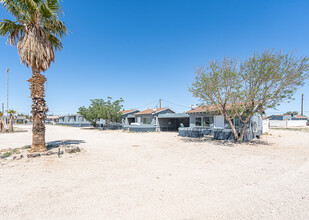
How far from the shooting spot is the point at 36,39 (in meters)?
8.85

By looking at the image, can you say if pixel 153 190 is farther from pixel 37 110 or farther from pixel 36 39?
pixel 36 39

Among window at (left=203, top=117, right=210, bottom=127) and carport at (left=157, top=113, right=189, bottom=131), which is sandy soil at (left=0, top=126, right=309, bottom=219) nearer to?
window at (left=203, top=117, right=210, bottom=127)

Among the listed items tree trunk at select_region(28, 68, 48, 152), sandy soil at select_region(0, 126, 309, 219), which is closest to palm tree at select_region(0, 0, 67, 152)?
tree trunk at select_region(28, 68, 48, 152)

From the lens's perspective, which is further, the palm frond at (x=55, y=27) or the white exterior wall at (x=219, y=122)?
the white exterior wall at (x=219, y=122)

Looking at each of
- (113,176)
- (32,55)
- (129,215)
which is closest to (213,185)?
(129,215)

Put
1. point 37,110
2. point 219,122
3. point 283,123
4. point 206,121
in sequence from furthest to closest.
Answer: point 283,123 → point 206,121 → point 219,122 → point 37,110

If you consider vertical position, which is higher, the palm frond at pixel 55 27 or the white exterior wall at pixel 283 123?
the palm frond at pixel 55 27

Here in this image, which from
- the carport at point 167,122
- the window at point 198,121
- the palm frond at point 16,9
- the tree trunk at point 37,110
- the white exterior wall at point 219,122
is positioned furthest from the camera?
the carport at point 167,122

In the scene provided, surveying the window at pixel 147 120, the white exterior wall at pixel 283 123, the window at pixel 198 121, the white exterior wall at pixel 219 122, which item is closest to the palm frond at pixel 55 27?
the white exterior wall at pixel 219 122

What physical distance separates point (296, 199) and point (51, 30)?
14.0 meters

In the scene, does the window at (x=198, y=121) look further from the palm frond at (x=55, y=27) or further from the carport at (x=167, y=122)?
the palm frond at (x=55, y=27)

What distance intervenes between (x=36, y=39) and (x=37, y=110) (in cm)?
407

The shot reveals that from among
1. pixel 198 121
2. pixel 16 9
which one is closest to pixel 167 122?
pixel 198 121

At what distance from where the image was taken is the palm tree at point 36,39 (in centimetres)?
865
